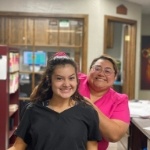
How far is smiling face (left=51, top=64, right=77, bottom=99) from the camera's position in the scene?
1.36 m

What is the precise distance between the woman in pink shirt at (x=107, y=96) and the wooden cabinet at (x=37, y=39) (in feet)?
9.68

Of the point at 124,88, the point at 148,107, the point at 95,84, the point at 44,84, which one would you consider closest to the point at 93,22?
the point at 124,88

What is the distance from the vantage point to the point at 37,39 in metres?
4.95

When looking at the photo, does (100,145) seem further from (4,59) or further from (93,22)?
(93,22)

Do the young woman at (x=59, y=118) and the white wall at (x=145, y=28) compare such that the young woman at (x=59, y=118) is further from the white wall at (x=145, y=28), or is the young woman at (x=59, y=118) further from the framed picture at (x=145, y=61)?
the white wall at (x=145, y=28)

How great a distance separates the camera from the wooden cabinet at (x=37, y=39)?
192 inches

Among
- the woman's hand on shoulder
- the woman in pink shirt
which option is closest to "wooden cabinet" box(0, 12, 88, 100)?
the woman in pink shirt

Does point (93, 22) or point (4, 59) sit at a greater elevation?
point (93, 22)

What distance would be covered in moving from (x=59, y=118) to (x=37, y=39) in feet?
12.3

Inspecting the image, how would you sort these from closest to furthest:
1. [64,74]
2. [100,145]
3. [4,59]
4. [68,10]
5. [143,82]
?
[64,74] < [100,145] < [4,59] < [68,10] < [143,82]

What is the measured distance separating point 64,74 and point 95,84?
1.50ft

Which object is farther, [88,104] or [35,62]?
[35,62]

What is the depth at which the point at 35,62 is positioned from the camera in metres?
5.01

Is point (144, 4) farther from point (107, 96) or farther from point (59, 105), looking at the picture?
point (59, 105)
